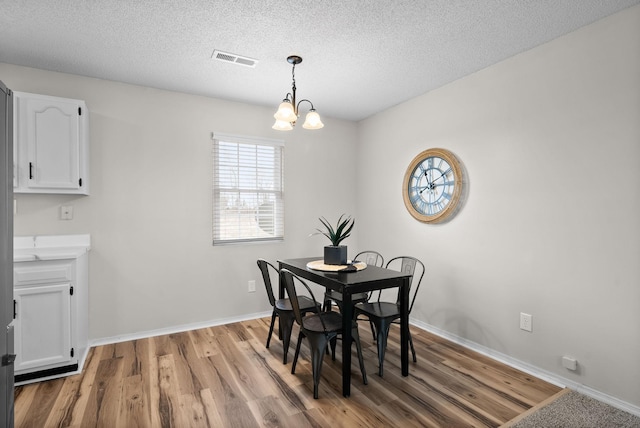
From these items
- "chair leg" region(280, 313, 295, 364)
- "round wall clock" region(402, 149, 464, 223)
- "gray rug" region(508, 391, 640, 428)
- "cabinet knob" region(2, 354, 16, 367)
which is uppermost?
"round wall clock" region(402, 149, 464, 223)

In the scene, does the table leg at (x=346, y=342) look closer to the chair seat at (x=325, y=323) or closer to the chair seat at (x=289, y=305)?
the chair seat at (x=325, y=323)

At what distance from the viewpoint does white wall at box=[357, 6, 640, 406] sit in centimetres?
219

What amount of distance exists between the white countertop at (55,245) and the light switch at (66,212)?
0.17 m

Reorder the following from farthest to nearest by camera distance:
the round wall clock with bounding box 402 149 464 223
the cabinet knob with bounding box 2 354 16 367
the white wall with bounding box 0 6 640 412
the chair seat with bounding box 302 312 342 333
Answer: the round wall clock with bounding box 402 149 464 223 < the chair seat with bounding box 302 312 342 333 < the white wall with bounding box 0 6 640 412 < the cabinet knob with bounding box 2 354 16 367

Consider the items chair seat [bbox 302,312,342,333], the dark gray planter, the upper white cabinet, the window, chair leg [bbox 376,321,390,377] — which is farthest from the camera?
the window

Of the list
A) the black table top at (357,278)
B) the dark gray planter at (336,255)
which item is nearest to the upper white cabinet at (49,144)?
the black table top at (357,278)

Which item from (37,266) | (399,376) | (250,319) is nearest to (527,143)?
(399,376)

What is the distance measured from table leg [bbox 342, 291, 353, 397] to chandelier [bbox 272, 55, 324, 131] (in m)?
1.30

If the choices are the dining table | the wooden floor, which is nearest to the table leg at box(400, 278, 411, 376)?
the dining table

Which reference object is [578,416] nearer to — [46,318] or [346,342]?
[346,342]

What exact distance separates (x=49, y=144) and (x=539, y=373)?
14.0ft

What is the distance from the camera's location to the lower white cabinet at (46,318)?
2451 millimetres

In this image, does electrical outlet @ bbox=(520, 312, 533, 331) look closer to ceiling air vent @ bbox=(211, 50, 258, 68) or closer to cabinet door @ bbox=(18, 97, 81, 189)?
ceiling air vent @ bbox=(211, 50, 258, 68)

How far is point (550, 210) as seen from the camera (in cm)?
256
